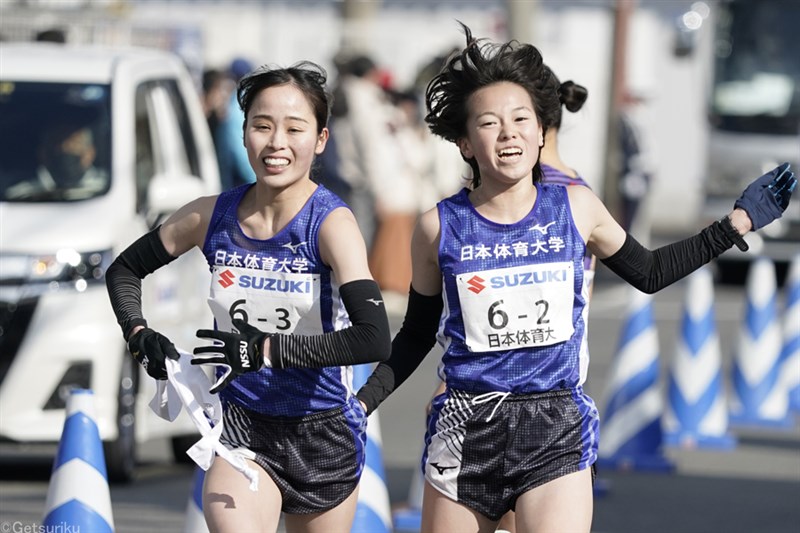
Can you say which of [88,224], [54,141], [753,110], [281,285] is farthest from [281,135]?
[753,110]

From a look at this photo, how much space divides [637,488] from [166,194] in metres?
2.86

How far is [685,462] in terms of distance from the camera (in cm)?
1041

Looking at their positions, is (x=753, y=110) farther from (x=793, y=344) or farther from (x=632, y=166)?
(x=793, y=344)

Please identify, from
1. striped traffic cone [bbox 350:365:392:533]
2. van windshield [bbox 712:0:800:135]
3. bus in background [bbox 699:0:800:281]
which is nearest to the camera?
striped traffic cone [bbox 350:365:392:533]

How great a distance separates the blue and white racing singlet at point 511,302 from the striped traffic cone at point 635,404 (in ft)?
17.1

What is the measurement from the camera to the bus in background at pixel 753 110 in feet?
68.9

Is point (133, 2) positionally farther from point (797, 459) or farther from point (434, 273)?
point (434, 273)

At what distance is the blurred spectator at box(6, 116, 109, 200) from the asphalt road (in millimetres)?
1445

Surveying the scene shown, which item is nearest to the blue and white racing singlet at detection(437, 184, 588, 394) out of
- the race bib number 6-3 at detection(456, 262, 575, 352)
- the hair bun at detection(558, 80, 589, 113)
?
the race bib number 6-3 at detection(456, 262, 575, 352)

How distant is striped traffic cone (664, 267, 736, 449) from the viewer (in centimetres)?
1105

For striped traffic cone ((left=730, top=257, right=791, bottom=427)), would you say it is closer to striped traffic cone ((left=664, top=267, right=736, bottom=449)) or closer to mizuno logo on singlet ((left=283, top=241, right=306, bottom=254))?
striped traffic cone ((left=664, top=267, right=736, bottom=449))

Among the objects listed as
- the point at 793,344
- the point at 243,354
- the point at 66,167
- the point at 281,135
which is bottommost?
the point at 793,344

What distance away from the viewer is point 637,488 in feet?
30.9

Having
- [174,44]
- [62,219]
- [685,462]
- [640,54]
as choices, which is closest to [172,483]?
[62,219]
